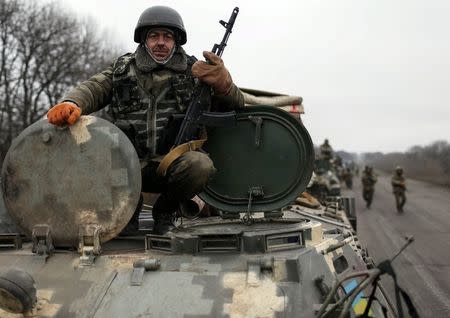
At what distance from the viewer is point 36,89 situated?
1476 inches

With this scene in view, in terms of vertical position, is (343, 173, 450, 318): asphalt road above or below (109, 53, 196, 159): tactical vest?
below

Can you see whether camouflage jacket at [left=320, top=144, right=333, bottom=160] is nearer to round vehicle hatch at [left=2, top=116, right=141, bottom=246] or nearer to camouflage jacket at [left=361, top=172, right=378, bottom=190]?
camouflage jacket at [left=361, top=172, right=378, bottom=190]

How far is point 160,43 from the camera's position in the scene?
543cm

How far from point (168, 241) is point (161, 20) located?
1.91m

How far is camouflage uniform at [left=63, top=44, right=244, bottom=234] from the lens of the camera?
5.31 meters

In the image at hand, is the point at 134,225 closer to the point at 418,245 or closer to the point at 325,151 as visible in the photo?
the point at 418,245

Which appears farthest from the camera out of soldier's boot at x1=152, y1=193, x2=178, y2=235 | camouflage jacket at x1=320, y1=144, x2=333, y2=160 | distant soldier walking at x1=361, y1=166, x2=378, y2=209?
distant soldier walking at x1=361, y1=166, x2=378, y2=209

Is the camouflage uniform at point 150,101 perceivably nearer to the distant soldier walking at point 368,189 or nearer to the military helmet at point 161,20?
the military helmet at point 161,20

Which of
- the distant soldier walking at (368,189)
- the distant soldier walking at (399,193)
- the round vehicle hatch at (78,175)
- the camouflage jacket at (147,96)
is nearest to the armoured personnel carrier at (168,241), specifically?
the round vehicle hatch at (78,175)

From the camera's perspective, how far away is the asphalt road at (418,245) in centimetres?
986

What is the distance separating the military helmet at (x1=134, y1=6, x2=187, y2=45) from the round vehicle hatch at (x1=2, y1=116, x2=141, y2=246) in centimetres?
116

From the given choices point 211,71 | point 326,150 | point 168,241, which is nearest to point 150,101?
point 211,71

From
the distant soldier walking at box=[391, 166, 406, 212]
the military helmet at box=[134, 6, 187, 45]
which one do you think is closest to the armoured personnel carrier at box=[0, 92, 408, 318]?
the military helmet at box=[134, 6, 187, 45]

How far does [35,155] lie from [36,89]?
34.4 metres
